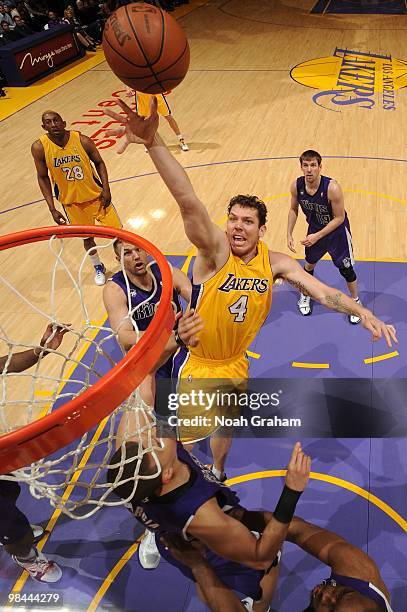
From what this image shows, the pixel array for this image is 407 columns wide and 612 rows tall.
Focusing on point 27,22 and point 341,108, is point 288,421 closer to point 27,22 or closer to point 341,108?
point 341,108

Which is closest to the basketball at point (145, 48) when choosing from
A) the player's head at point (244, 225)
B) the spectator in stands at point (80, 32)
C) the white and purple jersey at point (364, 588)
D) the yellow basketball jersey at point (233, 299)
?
the player's head at point (244, 225)

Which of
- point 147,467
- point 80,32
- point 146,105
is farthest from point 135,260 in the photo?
point 80,32

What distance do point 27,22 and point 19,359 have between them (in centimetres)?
1288

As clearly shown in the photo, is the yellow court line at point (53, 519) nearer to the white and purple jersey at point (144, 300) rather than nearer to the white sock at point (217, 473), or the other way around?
the white and purple jersey at point (144, 300)

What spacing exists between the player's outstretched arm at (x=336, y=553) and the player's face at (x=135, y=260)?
179 cm

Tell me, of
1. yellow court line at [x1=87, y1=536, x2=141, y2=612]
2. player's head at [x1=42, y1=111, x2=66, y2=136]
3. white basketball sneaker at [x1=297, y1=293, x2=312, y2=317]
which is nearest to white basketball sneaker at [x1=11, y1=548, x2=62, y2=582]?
yellow court line at [x1=87, y1=536, x2=141, y2=612]

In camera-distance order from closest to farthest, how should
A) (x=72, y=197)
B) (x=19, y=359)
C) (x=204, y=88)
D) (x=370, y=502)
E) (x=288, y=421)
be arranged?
(x=19, y=359) → (x=370, y=502) → (x=288, y=421) → (x=72, y=197) → (x=204, y=88)

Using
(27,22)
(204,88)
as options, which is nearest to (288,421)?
(204,88)

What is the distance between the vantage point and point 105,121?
9.52m

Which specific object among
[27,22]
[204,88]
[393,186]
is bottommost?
[393,186]

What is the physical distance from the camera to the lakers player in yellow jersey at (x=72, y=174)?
506 centimetres

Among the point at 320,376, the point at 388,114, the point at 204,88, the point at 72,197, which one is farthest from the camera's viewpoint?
the point at 204,88

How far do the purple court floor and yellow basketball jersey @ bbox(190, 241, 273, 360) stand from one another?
991 millimetres

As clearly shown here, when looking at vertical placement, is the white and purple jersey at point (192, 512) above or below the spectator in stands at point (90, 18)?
below
